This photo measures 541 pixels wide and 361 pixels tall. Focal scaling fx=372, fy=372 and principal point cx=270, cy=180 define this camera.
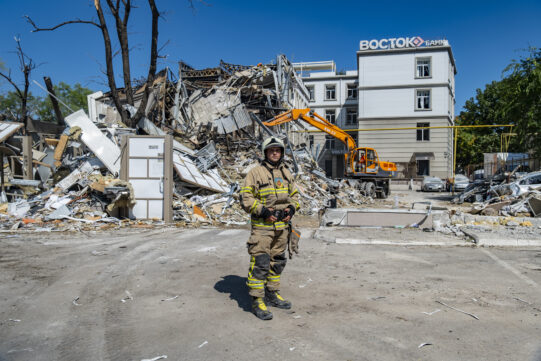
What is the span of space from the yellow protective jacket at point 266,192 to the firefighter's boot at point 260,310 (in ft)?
2.23

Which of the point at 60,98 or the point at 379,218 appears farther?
the point at 60,98

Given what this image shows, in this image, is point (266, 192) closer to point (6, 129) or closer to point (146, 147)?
point (146, 147)

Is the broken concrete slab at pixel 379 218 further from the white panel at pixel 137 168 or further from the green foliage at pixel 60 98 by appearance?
the green foliage at pixel 60 98

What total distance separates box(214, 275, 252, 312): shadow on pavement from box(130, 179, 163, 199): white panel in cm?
566

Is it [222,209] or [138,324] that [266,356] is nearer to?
[138,324]

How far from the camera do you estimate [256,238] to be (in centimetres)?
353

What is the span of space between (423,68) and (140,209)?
34955mm

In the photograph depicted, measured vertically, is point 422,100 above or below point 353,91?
below

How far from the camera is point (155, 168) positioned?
388 inches

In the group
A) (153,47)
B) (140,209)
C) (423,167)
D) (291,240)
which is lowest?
(140,209)

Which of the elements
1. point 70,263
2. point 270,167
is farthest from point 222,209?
point 270,167

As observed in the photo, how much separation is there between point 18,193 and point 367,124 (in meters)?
32.6

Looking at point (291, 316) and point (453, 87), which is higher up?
point (453, 87)

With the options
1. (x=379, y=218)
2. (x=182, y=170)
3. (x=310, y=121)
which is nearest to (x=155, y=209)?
(x=182, y=170)
